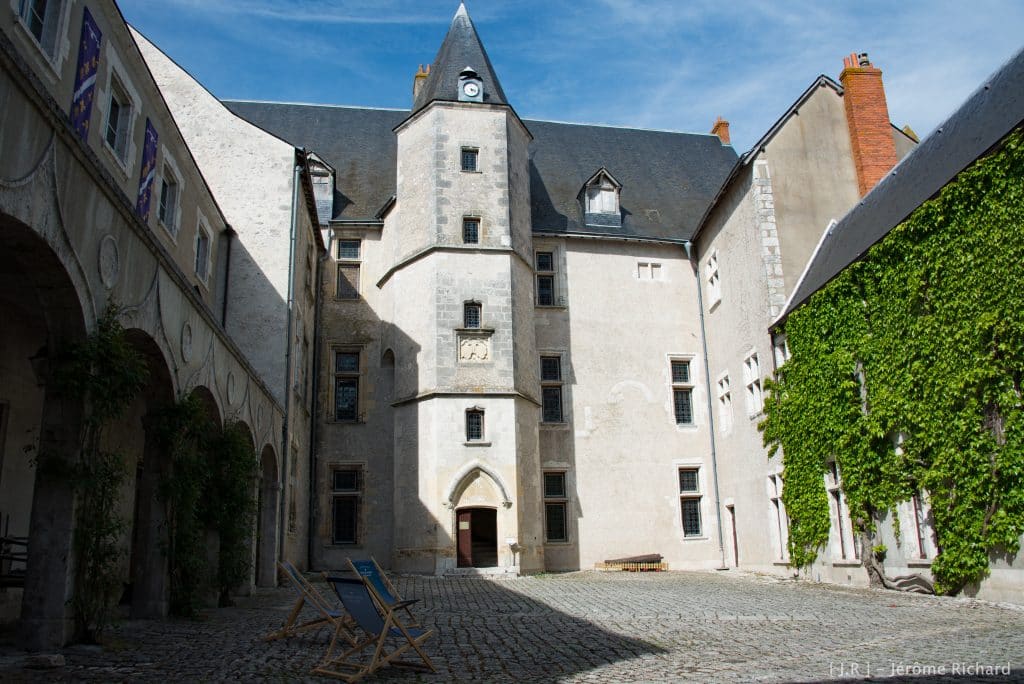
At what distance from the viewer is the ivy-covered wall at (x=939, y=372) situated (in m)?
9.86

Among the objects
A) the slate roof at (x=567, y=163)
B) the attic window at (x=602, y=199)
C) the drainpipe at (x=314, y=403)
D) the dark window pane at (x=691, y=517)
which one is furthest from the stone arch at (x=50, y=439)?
the attic window at (x=602, y=199)

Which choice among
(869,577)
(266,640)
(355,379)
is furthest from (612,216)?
(266,640)

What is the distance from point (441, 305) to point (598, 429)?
5.34 meters

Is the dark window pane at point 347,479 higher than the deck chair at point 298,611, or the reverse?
the dark window pane at point 347,479

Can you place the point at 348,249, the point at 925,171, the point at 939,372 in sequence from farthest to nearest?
1. the point at 348,249
2. the point at 925,171
3. the point at 939,372

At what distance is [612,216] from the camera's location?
2303cm

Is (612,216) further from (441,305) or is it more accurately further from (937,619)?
(937,619)

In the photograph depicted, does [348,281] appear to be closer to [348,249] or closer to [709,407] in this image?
[348,249]

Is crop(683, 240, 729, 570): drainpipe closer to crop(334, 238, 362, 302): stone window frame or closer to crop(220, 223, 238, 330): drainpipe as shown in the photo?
crop(334, 238, 362, 302): stone window frame

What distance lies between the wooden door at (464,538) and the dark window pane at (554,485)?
323 cm

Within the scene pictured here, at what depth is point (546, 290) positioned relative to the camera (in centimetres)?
2212

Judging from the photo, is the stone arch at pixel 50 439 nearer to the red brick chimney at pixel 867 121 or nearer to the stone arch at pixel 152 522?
the stone arch at pixel 152 522

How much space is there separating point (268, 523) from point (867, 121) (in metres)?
15.1

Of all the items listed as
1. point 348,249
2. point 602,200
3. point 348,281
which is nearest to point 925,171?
point 602,200
